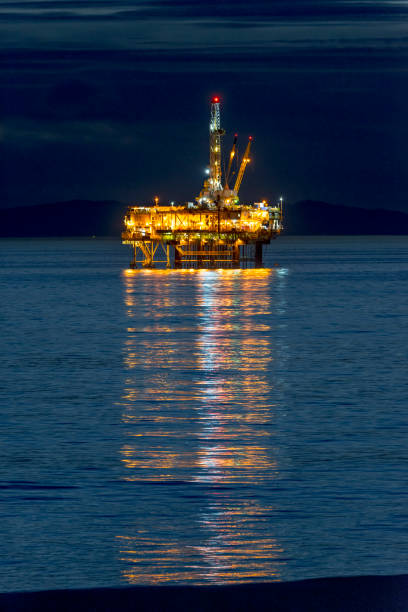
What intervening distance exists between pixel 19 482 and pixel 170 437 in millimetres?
5981

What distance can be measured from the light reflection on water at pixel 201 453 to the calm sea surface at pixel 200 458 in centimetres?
5

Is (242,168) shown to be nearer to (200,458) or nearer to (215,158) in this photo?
(215,158)

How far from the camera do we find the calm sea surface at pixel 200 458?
1571cm

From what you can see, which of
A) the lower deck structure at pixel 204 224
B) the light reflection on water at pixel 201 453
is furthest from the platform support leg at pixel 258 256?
the light reflection on water at pixel 201 453

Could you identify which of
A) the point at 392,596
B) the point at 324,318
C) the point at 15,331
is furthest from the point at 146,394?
the point at 324,318

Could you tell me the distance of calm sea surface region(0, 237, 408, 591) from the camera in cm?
1571

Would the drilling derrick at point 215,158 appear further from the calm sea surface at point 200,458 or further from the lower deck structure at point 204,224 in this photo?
the calm sea surface at point 200,458

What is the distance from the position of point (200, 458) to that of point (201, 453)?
641 mm

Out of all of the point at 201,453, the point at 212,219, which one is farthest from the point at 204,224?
the point at 201,453

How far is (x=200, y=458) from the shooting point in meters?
23.5

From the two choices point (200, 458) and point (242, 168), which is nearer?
point (200, 458)

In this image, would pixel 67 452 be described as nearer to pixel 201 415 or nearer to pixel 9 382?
pixel 201 415

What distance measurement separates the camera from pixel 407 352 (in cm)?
5022

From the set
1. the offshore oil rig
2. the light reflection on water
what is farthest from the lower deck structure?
the light reflection on water
